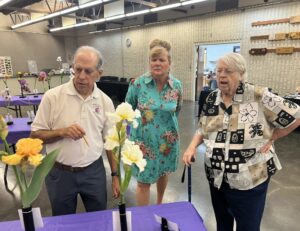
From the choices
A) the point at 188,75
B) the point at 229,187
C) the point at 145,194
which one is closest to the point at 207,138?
the point at 229,187

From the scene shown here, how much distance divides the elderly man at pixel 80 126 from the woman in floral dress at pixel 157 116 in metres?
0.46

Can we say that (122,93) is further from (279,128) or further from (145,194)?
(279,128)

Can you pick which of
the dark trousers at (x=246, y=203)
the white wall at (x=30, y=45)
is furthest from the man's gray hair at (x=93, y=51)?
the white wall at (x=30, y=45)

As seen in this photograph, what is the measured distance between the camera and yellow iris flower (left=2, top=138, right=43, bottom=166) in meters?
0.65

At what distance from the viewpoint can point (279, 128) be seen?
1.41 m

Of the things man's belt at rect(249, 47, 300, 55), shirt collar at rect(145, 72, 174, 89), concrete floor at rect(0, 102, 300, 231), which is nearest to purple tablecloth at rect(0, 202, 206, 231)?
shirt collar at rect(145, 72, 174, 89)

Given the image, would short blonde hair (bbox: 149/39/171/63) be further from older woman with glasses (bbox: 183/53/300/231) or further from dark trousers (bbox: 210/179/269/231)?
dark trousers (bbox: 210/179/269/231)

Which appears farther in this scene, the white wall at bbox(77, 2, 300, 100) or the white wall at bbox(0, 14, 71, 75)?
the white wall at bbox(0, 14, 71, 75)

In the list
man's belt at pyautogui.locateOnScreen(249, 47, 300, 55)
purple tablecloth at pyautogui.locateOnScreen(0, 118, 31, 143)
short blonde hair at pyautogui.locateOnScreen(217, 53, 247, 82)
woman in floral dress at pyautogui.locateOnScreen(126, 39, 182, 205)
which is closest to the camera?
short blonde hair at pyautogui.locateOnScreen(217, 53, 247, 82)

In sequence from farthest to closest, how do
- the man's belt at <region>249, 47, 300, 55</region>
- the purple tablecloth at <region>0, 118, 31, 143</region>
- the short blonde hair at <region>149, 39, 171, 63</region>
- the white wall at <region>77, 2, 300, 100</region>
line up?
the white wall at <region>77, 2, 300, 100</region> → the man's belt at <region>249, 47, 300, 55</region> → the purple tablecloth at <region>0, 118, 31, 143</region> → the short blonde hair at <region>149, 39, 171, 63</region>

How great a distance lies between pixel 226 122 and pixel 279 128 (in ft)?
1.09

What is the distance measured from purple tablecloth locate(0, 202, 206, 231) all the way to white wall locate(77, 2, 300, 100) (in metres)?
6.50

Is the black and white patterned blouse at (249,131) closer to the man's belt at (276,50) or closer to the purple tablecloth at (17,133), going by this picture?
the purple tablecloth at (17,133)

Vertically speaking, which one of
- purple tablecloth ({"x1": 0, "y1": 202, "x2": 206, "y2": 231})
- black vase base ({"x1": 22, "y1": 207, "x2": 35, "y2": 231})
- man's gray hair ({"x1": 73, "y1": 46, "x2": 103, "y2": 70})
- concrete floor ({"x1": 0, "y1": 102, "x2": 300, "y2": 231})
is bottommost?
concrete floor ({"x1": 0, "y1": 102, "x2": 300, "y2": 231})
